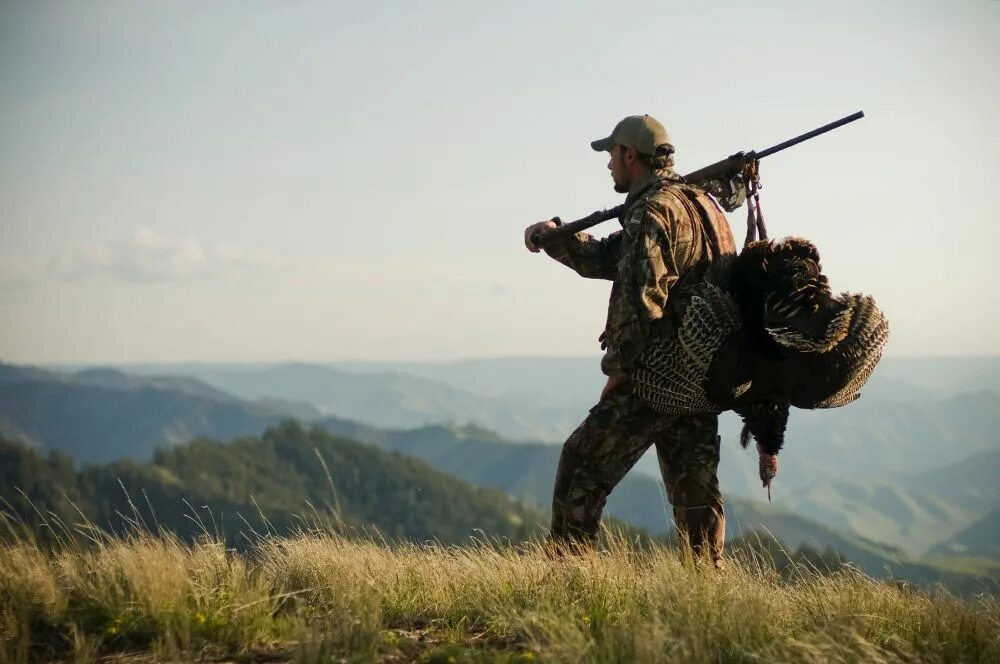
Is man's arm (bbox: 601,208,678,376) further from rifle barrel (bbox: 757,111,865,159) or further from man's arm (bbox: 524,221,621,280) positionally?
rifle barrel (bbox: 757,111,865,159)

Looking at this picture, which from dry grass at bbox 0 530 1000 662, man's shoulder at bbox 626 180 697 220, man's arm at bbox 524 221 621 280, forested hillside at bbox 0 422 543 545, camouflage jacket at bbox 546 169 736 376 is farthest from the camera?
forested hillside at bbox 0 422 543 545

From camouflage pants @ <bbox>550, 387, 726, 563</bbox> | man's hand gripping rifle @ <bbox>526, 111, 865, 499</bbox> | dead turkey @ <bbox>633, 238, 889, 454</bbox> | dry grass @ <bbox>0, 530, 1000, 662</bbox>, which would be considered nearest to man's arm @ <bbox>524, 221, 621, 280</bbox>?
man's hand gripping rifle @ <bbox>526, 111, 865, 499</bbox>

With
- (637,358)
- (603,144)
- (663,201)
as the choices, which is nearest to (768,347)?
(637,358)

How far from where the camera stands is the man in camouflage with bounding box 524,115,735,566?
5.43 meters

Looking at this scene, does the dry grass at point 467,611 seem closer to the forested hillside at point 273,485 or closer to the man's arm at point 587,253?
the man's arm at point 587,253

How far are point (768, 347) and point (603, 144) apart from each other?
5.65 ft

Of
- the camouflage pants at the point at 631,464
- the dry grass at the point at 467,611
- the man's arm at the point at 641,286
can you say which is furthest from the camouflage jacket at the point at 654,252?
the dry grass at the point at 467,611

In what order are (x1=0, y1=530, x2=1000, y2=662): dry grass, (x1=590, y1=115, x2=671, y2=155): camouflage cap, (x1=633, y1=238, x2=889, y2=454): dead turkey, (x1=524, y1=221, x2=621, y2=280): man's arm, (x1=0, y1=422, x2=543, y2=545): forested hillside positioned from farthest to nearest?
(x1=0, y1=422, x2=543, y2=545): forested hillside < (x1=524, y1=221, x2=621, y2=280): man's arm < (x1=590, y1=115, x2=671, y2=155): camouflage cap < (x1=633, y1=238, x2=889, y2=454): dead turkey < (x1=0, y1=530, x2=1000, y2=662): dry grass

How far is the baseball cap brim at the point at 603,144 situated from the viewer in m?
6.07

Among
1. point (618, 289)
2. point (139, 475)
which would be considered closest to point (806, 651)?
point (618, 289)

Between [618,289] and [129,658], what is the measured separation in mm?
3253

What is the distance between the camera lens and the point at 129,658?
4.67 m

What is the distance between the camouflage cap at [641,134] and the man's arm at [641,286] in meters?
0.52

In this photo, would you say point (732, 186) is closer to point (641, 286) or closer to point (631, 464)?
point (641, 286)
